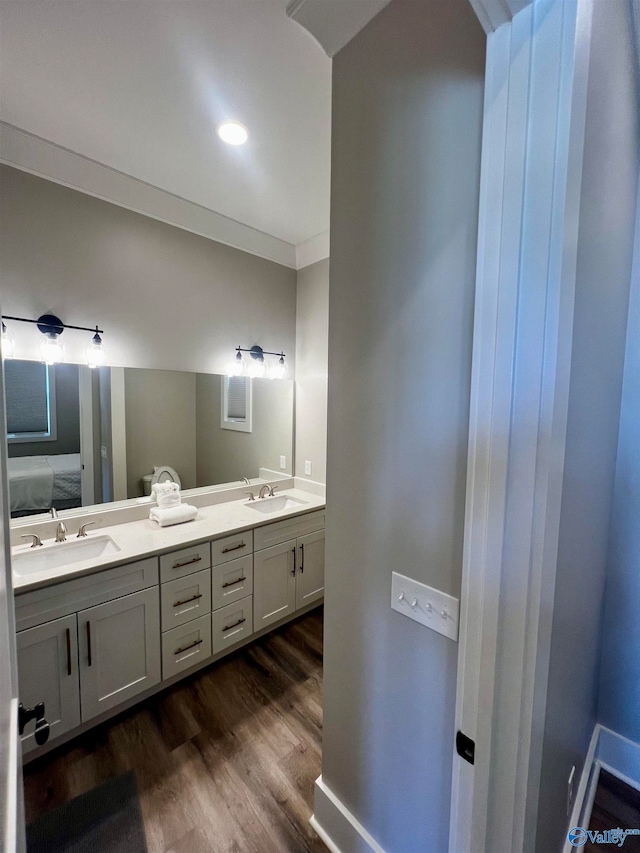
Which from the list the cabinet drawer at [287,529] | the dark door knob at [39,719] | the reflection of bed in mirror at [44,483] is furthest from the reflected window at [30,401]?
the dark door knob at [39,719]

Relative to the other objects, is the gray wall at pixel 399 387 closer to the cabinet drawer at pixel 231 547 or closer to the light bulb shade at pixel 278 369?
the cabinet drawer at pixel 231 547

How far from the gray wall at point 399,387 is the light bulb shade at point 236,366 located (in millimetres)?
1737

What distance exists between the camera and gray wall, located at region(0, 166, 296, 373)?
1.77 meters

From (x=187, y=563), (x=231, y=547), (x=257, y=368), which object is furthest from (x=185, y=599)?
(x=257, y=368)

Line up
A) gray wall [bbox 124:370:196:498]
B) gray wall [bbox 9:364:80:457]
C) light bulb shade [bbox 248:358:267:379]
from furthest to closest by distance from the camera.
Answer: light bulb shade [bbox 248:358:267:379] < gray wall [bbox 124:370:196:498] < gray wall [bbox 9:364:80:457]

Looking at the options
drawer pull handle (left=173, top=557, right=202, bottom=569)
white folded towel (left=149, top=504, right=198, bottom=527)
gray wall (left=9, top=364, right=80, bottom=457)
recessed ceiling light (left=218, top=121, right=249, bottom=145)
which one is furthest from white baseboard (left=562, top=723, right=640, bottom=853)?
recessed ceiling light (left=218, top=121, right=249, bottom=145)

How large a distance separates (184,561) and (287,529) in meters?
0.72

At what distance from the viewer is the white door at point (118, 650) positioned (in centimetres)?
159

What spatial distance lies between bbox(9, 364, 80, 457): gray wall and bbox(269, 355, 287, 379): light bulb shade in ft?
4.54

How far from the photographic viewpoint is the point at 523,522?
640 millimetres

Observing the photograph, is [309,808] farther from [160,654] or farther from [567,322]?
[567,322]

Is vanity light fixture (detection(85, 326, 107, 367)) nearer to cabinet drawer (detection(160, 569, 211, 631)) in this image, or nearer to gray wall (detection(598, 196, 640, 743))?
cabinet drawer (detection(160, 569, 211, 631))

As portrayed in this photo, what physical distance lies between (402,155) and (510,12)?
331mm

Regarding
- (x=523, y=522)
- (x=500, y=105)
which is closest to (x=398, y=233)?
(x=500, y=105)
